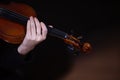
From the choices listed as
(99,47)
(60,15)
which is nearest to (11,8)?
(60,15)

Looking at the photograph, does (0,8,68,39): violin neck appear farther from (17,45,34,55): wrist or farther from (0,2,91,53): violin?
(17,45,34,55): wrist

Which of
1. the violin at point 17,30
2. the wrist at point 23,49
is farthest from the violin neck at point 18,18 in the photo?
the wrist at point 23,49

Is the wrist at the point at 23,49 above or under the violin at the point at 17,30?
under

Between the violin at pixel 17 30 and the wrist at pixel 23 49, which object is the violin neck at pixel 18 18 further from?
the wrist at pixel 23 49

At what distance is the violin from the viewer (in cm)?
119

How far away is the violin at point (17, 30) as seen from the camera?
1.19 metres

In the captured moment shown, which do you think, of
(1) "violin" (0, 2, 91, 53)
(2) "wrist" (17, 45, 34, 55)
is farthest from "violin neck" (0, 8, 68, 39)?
(2) "wrist" (17, 45, 34, 55)

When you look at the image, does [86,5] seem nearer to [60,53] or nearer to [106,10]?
[106,10]

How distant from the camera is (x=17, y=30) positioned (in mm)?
1224

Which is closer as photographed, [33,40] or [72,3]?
[33,40]

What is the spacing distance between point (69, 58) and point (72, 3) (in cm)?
34

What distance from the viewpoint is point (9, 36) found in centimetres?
118

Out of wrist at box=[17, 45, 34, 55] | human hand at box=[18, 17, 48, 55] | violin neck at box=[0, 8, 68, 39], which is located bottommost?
wrist at box=[17, 45, 34, 55]

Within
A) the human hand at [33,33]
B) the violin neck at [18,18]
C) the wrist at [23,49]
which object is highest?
the violin neck at [18,18]
